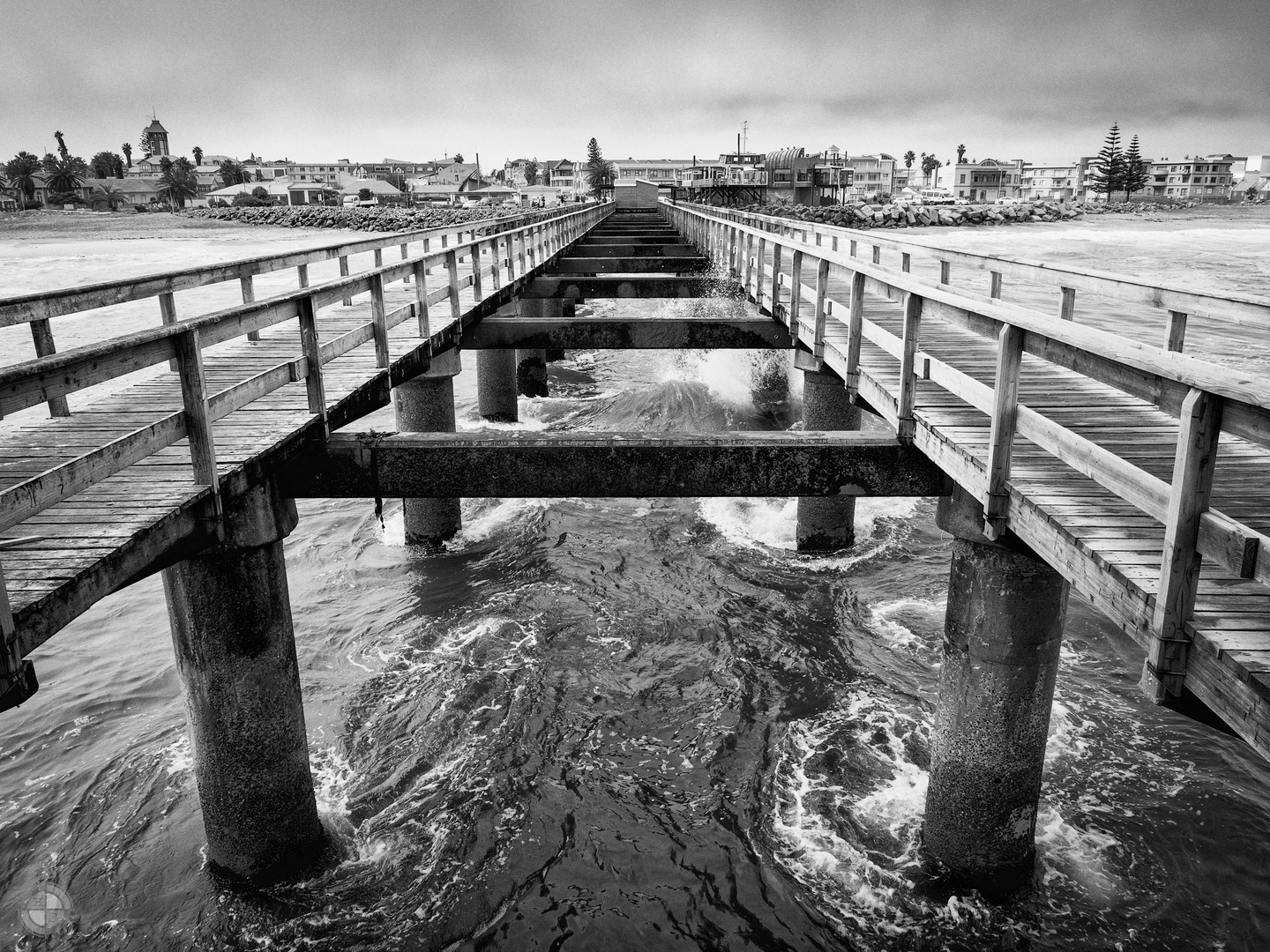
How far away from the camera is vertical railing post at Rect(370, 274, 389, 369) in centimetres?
775

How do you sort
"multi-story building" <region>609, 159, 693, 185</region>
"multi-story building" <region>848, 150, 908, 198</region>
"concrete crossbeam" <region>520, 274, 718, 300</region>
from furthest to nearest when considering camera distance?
1. "multi-story building" <region>848, 150, 908, 198</region>
2. "multi-story building" <region>609, 159, 693, 185</region>
3. "concrete crossbeam" <region>520, 274, 718, 300</region>

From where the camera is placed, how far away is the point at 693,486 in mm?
6629

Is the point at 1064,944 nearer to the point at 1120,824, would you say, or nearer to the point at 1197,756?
the point at 1120,824

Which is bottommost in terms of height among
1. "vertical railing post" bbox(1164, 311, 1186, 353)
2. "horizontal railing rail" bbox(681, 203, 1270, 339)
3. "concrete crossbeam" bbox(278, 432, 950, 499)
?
"concrete crossbeam" bbox(278, 432, 950, 499)

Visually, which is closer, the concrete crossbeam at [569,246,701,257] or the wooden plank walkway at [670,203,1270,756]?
the wooden plank walkway at [670,203,1270,756]

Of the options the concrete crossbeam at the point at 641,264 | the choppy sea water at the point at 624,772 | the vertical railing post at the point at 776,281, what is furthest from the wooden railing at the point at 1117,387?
the concrete crossbeam at the point at 641,264

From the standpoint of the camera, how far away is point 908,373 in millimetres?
6035

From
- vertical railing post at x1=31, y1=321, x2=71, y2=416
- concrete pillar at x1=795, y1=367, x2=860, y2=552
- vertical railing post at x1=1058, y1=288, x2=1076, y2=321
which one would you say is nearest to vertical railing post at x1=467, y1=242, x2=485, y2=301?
concrete pillar at x1=795, y1=367, x2=860, y2=552

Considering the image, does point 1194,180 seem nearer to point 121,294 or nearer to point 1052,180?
point 1052,180

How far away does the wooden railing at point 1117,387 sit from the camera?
9.34 ft

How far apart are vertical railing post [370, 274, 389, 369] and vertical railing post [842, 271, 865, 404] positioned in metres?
3.82

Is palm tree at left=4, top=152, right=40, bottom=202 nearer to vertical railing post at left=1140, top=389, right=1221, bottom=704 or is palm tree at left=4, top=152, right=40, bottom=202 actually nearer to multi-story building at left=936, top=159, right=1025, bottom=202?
multi-story building at left=936, top=159, right=1025, bottom=202

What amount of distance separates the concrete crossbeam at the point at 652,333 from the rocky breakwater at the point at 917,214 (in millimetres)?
52232

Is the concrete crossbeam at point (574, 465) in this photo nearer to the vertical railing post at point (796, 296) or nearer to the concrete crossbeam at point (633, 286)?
the vertical railing post at point (796, 296)
